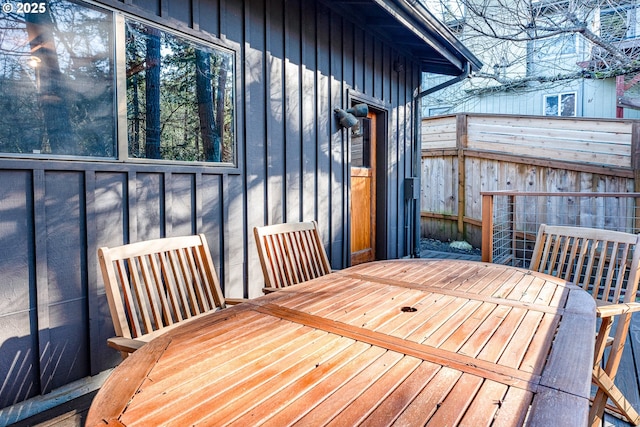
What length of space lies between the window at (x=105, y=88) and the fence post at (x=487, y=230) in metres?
2.70

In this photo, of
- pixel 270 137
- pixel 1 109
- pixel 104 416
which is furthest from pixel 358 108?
pixel 104 416

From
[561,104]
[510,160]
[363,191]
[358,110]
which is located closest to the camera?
[358,110]

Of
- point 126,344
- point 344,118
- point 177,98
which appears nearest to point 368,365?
point 126,344

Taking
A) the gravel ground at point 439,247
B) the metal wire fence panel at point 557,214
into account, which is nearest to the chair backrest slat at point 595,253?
the metal wire fence panel at point 557,214

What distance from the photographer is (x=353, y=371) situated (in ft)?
3.28

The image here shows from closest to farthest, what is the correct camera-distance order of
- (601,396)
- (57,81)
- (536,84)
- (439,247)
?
(601,396), (57,81), (439,247), (536,84)

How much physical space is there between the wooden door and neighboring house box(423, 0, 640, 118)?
401 centimetres

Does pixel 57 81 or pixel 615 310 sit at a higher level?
pixel 57 81

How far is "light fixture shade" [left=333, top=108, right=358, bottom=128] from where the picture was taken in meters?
3.93

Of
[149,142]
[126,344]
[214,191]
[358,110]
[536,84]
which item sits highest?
[536,84]

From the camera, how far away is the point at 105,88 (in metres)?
2.12

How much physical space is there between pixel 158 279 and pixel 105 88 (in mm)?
1224

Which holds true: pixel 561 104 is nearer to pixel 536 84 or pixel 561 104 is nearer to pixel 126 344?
pixel 536 84

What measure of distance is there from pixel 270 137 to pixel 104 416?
8.57ft
